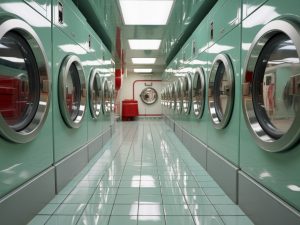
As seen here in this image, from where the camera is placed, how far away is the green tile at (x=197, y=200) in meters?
2.56

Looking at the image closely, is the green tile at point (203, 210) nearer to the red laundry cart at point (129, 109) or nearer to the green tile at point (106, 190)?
the green tile at point (106, 190)

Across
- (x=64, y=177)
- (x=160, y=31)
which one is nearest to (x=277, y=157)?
(x=64, y=177)

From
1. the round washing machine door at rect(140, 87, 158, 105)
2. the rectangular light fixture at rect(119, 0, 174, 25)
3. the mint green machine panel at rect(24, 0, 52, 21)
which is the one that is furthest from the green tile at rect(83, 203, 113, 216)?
the round washing machine door at rect(140, 87, 158, 105)

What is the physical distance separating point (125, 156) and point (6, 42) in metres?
3.09

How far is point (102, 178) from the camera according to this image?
3373 millimetres

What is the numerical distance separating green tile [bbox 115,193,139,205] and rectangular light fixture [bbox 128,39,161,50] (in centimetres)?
607

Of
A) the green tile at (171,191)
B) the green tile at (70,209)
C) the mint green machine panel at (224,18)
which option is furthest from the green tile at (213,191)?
the mint green machine panel at (224,18)

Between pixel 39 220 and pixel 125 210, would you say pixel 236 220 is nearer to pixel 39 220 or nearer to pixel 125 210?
pixel 125 210

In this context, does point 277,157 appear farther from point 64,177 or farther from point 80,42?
point 80,42

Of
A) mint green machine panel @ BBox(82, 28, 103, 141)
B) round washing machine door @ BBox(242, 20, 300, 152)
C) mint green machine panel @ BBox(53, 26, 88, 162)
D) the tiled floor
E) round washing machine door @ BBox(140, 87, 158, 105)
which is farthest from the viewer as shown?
round washing machine door @ BBox(140, 87, 158, 105)

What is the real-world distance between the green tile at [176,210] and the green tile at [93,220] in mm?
522

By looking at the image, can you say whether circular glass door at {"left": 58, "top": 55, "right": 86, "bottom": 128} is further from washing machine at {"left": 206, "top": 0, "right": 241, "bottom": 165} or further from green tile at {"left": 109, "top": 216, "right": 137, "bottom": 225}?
washing machine at {"left": 206, "top": 0, "right": 241, "bottom": 165}

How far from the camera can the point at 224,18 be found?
2.95 metres

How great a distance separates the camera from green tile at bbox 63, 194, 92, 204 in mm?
2602
